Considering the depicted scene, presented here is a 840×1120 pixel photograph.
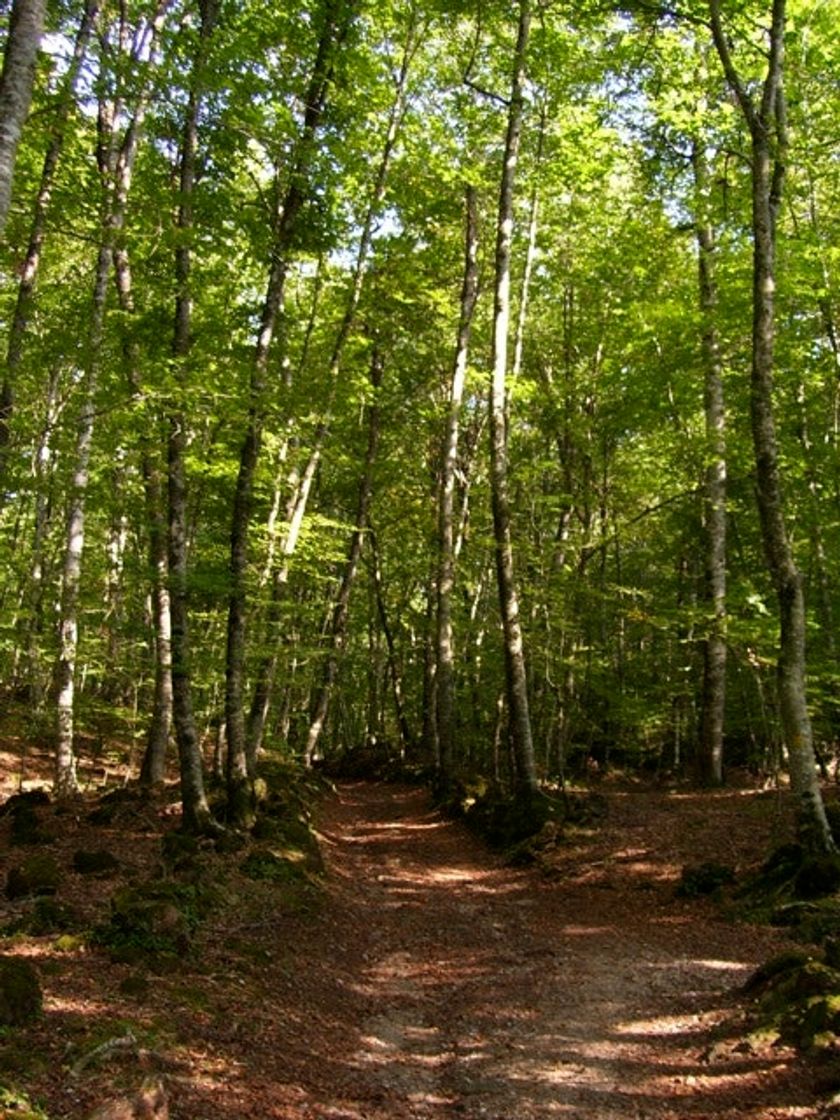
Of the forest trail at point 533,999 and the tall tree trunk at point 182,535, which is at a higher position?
the tall tree trunk at point 182,535

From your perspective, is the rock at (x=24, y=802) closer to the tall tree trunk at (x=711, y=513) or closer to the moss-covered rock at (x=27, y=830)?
the moss-covered rock at (x=27, y=830)

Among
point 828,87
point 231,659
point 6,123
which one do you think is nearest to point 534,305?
point 828,87

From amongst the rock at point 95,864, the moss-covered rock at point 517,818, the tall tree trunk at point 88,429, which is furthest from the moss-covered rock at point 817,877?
the tall tree trunk at point 88,429

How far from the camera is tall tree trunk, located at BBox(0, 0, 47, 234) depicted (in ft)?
17.1

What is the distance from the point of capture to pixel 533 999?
650 centimetres

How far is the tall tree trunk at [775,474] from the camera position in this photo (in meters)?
8.24

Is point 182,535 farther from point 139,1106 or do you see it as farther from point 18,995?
point 139,1106

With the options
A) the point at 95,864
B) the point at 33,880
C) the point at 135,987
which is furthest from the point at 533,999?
the point at 95,864

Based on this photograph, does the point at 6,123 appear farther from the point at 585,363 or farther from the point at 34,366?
the point at 585,363

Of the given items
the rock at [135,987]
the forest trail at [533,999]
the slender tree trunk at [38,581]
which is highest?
the slender tree trunk at [38,581]

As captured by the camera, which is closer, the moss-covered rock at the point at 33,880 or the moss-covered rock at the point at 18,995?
the moss-covered rock at the point at 18,995

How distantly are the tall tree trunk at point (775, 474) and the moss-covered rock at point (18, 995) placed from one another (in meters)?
7.13

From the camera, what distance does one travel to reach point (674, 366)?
1628 centimetres

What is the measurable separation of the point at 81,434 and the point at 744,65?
500 inches
